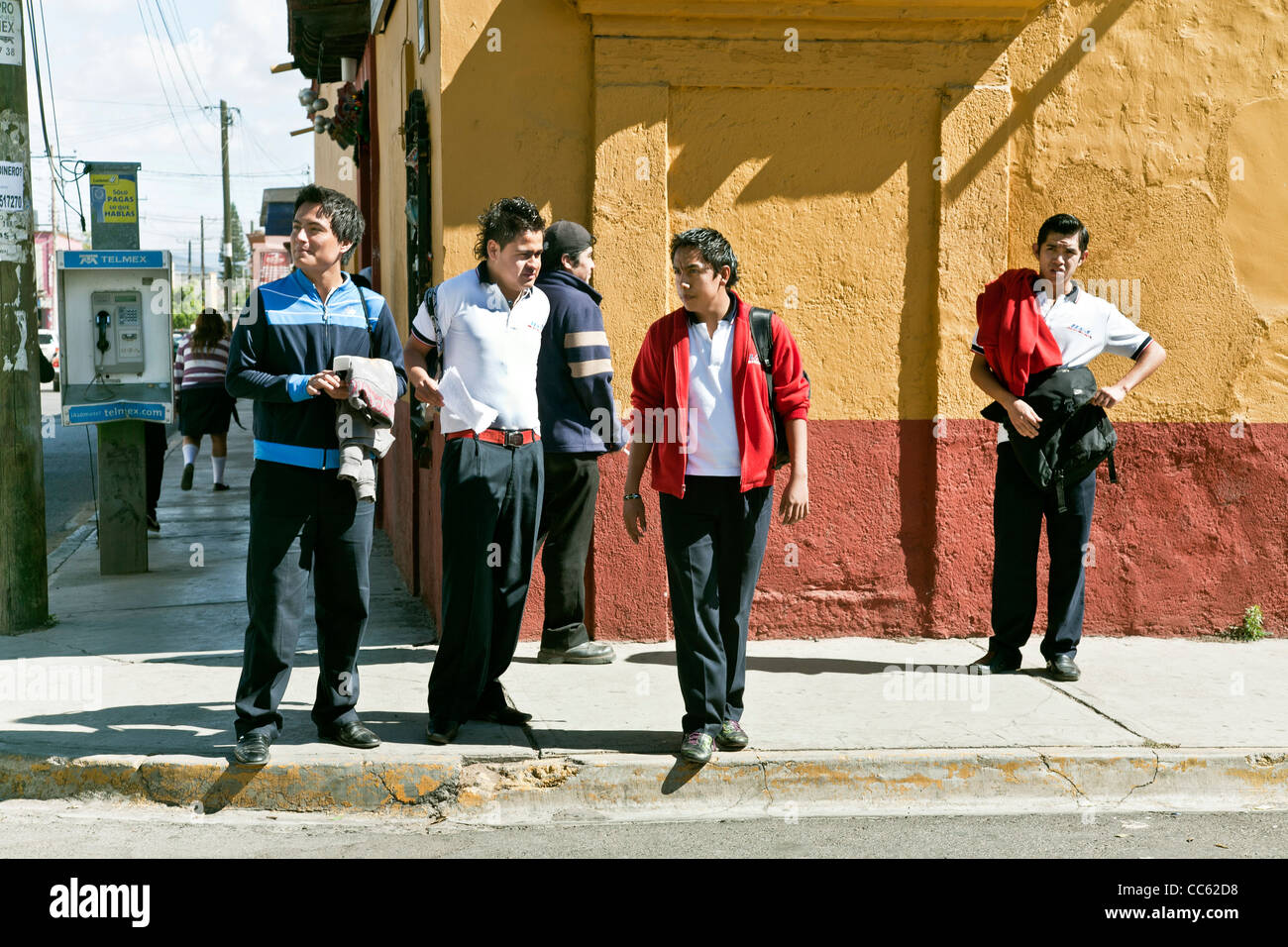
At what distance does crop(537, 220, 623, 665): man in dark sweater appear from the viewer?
6.48m

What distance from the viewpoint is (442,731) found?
5.38 metres

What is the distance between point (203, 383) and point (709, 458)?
8.93 metres

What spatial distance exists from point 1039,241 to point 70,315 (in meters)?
6.45

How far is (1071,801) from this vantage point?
5.19 metres

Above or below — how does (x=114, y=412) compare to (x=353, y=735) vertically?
above

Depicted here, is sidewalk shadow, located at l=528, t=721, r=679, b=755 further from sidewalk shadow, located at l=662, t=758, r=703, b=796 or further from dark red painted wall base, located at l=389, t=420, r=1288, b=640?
dark red painted wall base, located at l=389, t=420, r=1288, b=640

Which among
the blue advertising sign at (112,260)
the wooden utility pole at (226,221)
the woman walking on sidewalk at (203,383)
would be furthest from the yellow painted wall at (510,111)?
the wooden utility pole at (226,221)

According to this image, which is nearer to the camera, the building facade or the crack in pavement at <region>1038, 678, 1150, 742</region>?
the crack in pavement at <region>1038, 678, 1150, 742</region>

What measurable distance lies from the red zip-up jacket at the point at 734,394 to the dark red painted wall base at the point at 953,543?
181 centimetres

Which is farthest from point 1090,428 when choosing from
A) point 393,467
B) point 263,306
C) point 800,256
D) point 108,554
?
point 108,554

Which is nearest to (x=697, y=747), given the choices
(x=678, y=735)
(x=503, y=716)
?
(x=678, y=735)

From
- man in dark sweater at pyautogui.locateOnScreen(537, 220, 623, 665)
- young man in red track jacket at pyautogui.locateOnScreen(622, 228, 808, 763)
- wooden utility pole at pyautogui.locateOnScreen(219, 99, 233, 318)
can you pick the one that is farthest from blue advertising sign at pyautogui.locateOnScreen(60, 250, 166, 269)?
wooden utility pole at pyautogui.locateOnScreen(219, 99, 233, 318)

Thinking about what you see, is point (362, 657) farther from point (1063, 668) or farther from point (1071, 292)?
point (1071, 292)

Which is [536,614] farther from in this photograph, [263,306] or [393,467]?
[393,467]
